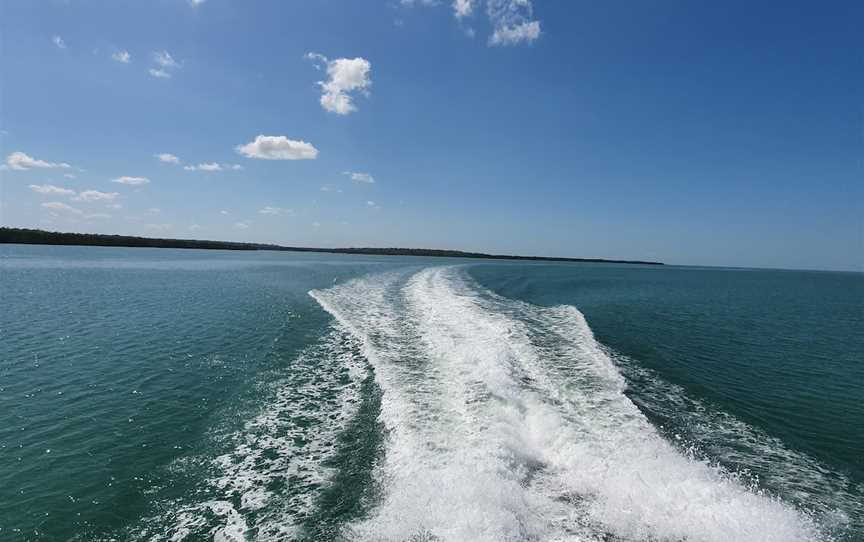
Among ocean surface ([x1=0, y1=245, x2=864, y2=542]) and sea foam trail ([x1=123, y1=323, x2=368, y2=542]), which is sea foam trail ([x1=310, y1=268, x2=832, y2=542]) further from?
sea foam trail ([x1=123, y1=323, x2=368, y2=542])

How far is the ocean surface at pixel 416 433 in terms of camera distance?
527 centimetres

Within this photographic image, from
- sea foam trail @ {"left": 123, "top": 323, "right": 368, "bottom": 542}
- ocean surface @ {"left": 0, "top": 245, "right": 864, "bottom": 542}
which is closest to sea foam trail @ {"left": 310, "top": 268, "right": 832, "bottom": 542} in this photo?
ocean surface @ {"left": 0, "top": 245, "right": 864, "bottom": 542}

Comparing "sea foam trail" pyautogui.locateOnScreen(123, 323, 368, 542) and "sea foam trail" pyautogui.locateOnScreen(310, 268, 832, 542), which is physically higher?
"sea foam trail" pyautogui.locateOnScreen(310, 268, 832, 542)

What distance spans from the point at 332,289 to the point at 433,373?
17.9 meters

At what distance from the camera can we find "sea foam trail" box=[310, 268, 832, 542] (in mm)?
5141

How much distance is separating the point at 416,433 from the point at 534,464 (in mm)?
2239

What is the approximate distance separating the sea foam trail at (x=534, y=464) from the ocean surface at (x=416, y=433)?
0.04 m

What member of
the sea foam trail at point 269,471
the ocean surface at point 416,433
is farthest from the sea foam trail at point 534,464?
the sea foam trail at point 269,471

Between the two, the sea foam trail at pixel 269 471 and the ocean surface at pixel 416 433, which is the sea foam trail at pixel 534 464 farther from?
the sea foam trail at pixel 269 471

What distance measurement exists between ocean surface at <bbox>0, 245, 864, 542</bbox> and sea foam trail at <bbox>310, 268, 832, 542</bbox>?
0.13 ft

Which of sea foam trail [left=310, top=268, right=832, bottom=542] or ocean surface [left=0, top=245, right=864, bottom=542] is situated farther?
ocean surface [left=0, top=245, right=864, bottom=542]

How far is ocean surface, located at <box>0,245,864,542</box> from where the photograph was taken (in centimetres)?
527

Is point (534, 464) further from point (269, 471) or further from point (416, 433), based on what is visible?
point (269, 471)

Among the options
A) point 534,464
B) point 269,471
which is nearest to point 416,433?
point 534,464
